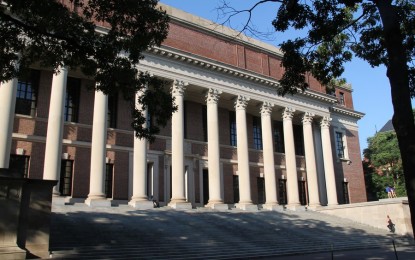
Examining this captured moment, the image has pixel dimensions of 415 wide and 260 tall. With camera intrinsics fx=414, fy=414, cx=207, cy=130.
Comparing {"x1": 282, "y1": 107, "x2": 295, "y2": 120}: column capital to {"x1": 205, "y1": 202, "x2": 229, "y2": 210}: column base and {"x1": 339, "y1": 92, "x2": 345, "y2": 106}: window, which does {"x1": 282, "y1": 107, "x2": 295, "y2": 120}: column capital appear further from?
{"x1": 339, "y1": 92, "x2": 345, "y2": 106}: window

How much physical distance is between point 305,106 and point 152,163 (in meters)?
14.6

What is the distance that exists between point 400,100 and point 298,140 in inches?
1257

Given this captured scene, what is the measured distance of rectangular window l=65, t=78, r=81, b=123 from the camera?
26.9 meters

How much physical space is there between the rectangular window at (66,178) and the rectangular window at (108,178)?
2300 mm

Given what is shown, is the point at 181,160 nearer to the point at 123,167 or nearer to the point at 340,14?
the point at 123,167

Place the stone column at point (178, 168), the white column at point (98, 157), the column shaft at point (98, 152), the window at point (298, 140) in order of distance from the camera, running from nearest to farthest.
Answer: the white column at point (98, 157) → the column shaft at point (98, 152) → the stone column at point (178, 168) → the window at point (298, 140)

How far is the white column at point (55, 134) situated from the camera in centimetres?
2203

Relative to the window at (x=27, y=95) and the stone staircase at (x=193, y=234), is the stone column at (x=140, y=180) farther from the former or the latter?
the window at (x=27, y=95)

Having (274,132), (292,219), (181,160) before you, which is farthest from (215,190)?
(274,132)

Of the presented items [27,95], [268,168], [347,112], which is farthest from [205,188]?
[347,112]

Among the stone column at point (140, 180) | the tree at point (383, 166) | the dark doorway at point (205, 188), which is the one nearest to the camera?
the stone column at point (140, 180)

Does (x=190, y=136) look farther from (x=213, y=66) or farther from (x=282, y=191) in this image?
(x=282, y=191)

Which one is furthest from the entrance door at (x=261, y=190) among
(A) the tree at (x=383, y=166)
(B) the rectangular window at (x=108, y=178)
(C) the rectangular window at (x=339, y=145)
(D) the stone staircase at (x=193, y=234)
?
(A) the tree at (x=383, y=166)

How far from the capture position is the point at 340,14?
11078mm
